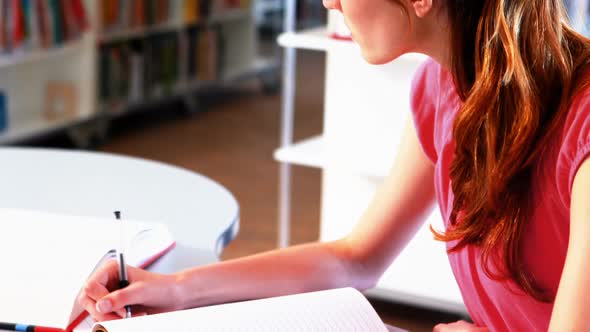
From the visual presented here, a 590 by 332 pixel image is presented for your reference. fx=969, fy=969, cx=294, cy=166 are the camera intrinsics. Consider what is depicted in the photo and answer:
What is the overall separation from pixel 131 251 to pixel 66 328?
0.18 meters

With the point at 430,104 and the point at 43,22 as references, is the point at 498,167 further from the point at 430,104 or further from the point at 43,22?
the point at 43,22

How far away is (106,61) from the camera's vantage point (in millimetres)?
4566

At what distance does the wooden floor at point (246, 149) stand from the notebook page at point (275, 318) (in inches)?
68.5

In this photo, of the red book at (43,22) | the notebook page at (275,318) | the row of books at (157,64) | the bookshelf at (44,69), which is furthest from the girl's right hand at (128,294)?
the row of books at (157,64)

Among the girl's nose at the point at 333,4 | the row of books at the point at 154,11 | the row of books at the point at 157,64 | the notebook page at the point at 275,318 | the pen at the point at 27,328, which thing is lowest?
the row of books at the point at 157,64

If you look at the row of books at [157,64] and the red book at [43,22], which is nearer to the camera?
the red book at [43,22]

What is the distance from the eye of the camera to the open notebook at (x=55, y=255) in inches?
37.6

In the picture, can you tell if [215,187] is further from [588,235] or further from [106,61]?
[106,61]

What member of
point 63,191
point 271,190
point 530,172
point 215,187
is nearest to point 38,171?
point 63,191

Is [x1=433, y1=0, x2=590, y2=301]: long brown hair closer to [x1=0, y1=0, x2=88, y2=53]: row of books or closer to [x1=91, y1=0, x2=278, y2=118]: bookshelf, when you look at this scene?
[x1=0, y1=0, x2=88, y2=53]: row of books

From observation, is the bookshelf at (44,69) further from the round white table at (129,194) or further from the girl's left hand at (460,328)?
the girl's left hand at (460,328)

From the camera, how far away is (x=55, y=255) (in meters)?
1.06

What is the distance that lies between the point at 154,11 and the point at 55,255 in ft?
13.2

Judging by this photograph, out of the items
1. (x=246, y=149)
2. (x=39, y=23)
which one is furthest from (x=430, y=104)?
(x=246, y=149)
